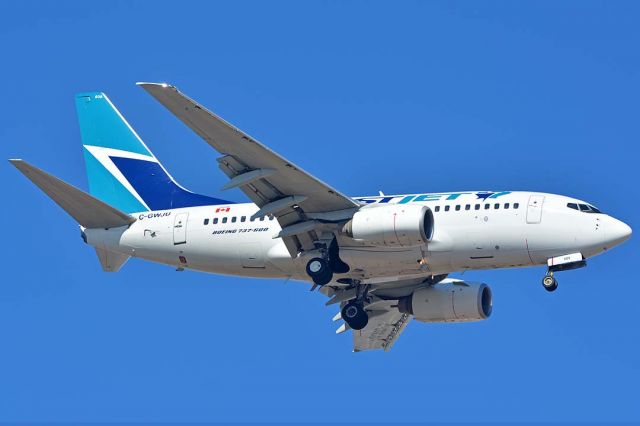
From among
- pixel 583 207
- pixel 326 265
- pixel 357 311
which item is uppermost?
pixel 583 207

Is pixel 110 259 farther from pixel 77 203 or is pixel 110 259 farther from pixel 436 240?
pixel 436 240

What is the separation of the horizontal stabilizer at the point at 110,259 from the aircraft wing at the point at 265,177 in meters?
7.29

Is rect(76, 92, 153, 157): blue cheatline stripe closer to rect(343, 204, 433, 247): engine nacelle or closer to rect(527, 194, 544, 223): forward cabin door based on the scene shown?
rect(343, 204, 433, 247): engine nacelle

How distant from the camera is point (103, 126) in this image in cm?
5925

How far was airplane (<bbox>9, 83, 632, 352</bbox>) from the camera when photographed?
49.6 metres

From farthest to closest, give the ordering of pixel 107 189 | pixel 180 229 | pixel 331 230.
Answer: pixel 107 189
pixel 180 229
pixel 331 230

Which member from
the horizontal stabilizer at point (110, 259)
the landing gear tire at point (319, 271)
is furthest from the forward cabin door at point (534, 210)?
the horizontal stabilizer at point (110, 259)

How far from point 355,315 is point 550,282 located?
26.6 feet

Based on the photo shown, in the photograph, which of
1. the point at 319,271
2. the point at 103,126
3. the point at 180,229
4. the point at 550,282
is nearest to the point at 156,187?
the point at 180,229

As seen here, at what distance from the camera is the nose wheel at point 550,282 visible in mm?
50094

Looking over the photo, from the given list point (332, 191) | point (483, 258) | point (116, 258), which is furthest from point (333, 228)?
point (116, 258)

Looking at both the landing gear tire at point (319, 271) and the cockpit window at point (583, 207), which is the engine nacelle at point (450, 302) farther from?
the cockpit window at point (583, 207)

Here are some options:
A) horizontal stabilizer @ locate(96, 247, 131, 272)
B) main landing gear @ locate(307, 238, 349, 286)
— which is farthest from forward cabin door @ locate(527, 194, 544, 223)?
horizontal stabilizer @ locate(96, 247, 131, 272)

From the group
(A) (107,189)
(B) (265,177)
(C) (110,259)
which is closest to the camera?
(B) (265,177)
